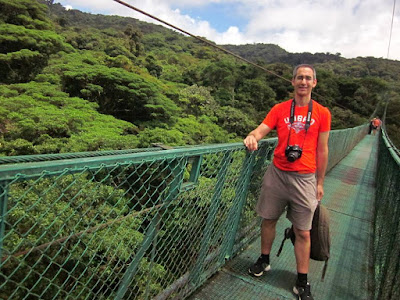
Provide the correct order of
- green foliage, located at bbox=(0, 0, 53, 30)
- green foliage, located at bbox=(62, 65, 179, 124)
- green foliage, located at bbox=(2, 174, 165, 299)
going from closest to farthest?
green foliage, located at bbox=(2, 174, 165, 299)
green foliage, located at bbox=(62, 65, 179, 124)
green foliage, located at bbox=(0, 0, 53, 30)

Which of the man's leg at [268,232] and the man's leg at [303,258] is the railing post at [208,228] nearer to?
the man's leg at [268,232]

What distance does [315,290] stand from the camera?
1847 mm

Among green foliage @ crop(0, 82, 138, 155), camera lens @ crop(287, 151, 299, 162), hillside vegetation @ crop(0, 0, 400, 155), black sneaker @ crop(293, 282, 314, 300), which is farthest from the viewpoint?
hillside vegetation @ crop(0, 0, 400, 155)

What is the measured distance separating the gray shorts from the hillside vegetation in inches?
178

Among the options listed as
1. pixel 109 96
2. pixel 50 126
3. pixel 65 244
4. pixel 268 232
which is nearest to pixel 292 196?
pixel 268 232

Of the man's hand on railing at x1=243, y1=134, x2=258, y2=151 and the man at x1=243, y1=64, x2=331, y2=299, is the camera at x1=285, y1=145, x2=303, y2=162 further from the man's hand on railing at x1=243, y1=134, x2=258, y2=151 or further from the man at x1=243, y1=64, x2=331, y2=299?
the man's hand on railing at x1=243, y1=134, x2=258, y2=151

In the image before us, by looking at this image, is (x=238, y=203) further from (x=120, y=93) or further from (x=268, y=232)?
(x=120, y=93)

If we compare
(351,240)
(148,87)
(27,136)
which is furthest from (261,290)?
(148,87)

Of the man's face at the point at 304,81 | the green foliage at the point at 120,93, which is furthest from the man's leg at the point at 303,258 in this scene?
the green foliage at the point at 120,93

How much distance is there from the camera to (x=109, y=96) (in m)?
14.7

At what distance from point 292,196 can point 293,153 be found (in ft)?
0.87

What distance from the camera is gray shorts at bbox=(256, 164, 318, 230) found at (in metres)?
1.62

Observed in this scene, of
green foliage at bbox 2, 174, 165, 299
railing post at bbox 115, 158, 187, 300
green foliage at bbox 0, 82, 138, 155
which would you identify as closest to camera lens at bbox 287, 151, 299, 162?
railing post at bbox 115, 158, 187, 300

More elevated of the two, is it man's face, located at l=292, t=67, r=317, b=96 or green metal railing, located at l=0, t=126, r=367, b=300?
man's face, located at l=292, t=67, r=317, b=96
